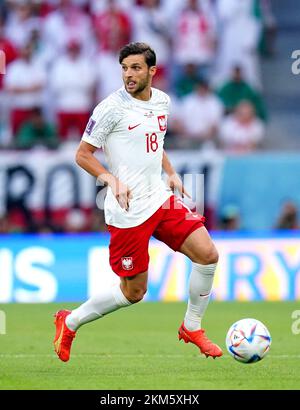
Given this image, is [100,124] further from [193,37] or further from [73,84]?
[193,37]

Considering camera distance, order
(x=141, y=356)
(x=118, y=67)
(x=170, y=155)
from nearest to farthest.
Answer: (x=141, y=356)
(x=170, y=155)
(x=118, y=67)

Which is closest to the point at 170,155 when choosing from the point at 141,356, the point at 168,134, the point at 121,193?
the point at 168,134

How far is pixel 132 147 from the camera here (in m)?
8.80

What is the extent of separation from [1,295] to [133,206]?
6471mm

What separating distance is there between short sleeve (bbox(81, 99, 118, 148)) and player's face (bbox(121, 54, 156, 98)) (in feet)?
0.75

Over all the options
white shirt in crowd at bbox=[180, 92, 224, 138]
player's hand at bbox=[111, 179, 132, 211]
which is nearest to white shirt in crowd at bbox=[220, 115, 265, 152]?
white shirt in crowd at bbox=[180, 92, 224, 138]

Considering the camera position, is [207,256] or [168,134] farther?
[168,134]

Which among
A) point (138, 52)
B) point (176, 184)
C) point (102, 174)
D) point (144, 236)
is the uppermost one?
point (138, 52)

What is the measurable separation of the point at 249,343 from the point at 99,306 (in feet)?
4.05

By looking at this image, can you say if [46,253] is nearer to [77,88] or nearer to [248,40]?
[77,88]

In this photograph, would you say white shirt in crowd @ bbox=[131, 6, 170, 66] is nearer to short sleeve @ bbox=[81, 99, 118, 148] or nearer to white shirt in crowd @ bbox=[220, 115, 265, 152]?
white shirt in crowd @ bbox=[220, 115, 265, 152]

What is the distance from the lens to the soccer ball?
8508mm

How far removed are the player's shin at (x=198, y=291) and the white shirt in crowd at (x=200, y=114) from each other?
28.9ft

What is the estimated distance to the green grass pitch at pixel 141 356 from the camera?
26.3 feet
